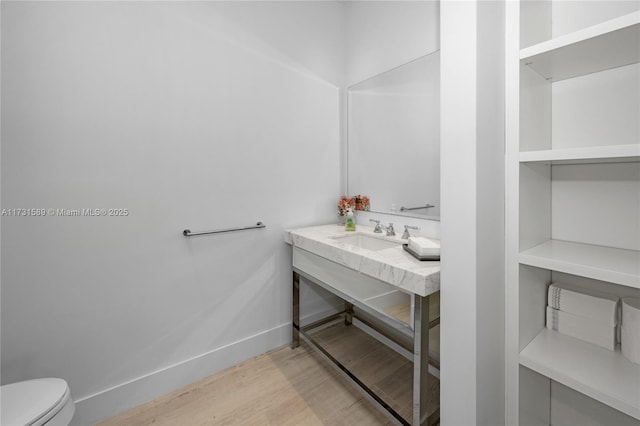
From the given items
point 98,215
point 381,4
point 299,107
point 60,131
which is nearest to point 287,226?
point 299,107

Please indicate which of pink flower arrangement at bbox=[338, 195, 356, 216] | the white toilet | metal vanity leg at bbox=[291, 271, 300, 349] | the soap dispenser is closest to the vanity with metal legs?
metal vanity leg at bbox=[291, 271, 300, 349]

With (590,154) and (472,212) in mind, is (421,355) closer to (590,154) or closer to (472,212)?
(472,212)

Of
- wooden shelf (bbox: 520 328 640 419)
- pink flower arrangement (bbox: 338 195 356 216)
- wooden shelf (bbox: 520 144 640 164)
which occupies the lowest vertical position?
wooden shelf (bbox: 520 328 640 419)

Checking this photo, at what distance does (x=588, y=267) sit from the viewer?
3.06 ft

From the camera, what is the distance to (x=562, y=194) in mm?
1234

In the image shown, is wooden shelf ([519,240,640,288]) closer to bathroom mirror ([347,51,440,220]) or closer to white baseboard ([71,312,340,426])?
bathroom mirror ([347,51,440,220])

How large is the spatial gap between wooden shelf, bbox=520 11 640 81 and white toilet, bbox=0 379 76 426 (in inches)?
81.7

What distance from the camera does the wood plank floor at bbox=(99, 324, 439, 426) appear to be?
4.91ft

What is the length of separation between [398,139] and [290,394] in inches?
67.2

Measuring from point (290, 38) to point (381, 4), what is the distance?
26.1 inches

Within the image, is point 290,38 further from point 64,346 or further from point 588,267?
point 64,346

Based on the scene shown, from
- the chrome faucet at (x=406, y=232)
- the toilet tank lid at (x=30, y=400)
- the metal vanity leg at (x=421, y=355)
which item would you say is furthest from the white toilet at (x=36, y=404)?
the chrome faucet at (x=406, y=232)

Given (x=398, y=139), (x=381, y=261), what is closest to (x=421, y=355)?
(x=381, y=261)

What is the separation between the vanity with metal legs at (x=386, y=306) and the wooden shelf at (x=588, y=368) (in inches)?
14.4
